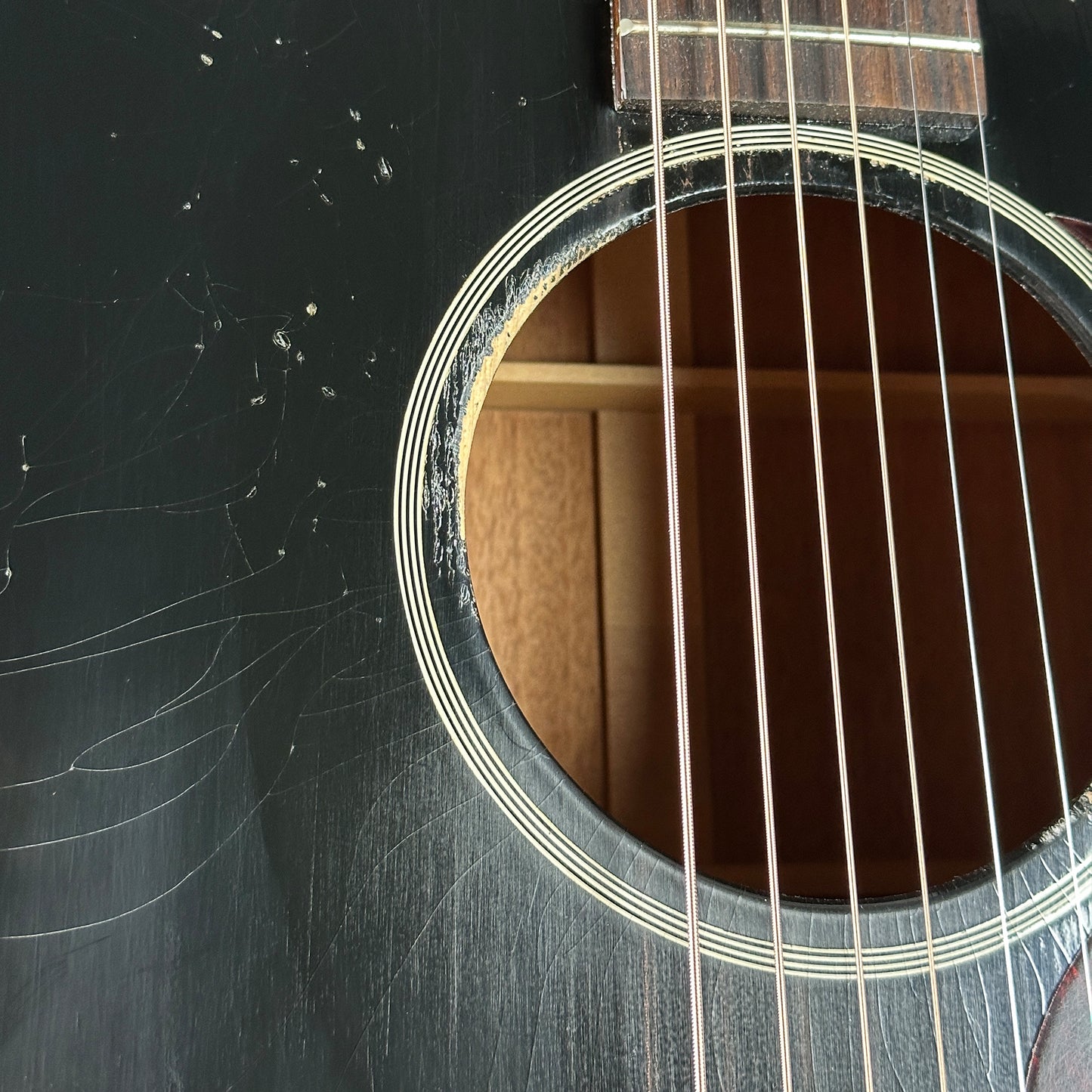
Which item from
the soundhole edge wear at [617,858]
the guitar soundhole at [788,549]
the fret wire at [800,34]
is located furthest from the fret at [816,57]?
the guitar soundhole at [788,549]

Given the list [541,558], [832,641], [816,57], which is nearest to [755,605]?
[832,641]

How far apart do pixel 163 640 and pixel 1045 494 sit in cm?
79

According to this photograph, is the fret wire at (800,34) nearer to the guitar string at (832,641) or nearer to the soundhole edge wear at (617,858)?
the guitar string at (832,641)

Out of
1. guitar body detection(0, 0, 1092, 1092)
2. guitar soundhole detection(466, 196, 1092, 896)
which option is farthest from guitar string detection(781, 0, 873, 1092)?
guitar soundhole detection(466, 196, 1092, 896)

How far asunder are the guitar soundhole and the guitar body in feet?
1.14

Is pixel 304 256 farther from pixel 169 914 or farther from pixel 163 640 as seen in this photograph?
pixel 169 914

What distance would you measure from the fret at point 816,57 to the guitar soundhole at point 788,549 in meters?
0.30

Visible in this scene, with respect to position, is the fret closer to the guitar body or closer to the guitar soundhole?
the guitar body

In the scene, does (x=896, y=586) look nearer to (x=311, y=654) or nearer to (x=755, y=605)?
(x=755, y=605)

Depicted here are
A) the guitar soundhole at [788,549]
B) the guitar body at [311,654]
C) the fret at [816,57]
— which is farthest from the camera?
Result: the guitar soundhole at [788,549]

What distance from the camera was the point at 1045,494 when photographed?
106 cm

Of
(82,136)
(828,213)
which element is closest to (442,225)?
(82,136)

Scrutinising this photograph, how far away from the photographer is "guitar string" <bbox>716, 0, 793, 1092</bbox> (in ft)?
1.85

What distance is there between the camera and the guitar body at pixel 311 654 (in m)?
0.55
